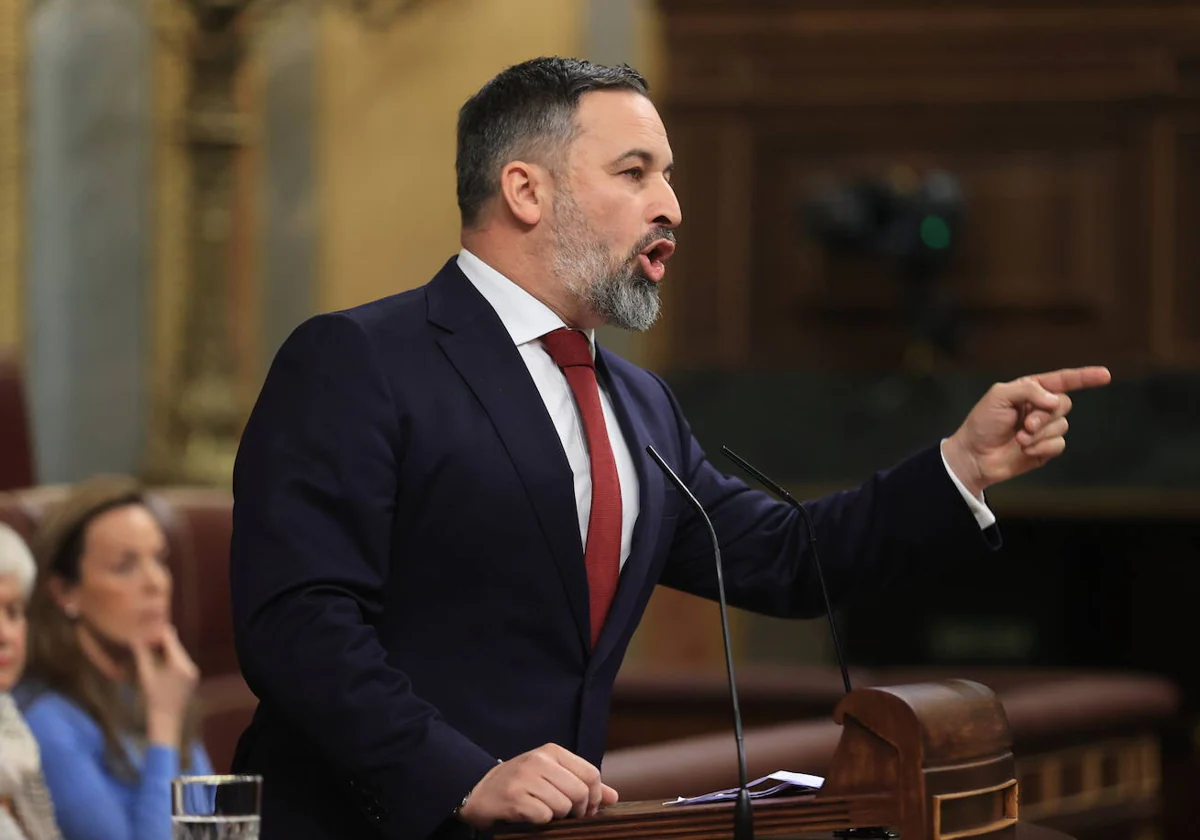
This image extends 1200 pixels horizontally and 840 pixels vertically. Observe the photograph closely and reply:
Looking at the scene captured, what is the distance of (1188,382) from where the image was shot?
19.5 ft

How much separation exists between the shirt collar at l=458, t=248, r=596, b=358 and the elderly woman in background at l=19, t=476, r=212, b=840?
1.10 metres

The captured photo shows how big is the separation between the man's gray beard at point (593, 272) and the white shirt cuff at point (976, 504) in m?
0.36

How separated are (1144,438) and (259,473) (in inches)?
186

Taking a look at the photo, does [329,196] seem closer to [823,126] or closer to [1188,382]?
[823,126]

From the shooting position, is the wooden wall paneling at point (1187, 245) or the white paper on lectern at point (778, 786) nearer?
the white paper on lectern at point (778, 786)

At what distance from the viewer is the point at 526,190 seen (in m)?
1.86

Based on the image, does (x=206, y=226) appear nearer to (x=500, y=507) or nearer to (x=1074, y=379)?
(x=500, y=507)

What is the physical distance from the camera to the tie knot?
1.84 metres

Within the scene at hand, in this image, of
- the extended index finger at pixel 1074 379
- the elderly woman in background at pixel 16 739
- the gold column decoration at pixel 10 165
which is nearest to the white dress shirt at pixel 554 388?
the extended index finger at pixel 1074 379

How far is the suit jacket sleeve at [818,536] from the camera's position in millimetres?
1881

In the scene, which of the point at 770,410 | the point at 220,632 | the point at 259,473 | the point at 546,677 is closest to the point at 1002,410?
the point at 546,677

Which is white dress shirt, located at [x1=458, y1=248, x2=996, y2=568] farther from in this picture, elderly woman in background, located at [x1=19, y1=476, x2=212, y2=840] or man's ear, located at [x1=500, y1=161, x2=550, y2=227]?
elderly woman in background, located at [x1=19, y1=476, x2=212, y2=840]

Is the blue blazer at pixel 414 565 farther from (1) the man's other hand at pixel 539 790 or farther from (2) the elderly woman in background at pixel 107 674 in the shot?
(2) the elderly woman in background at pixel 107 674

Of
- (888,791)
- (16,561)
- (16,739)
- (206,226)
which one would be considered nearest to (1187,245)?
(206,226)
